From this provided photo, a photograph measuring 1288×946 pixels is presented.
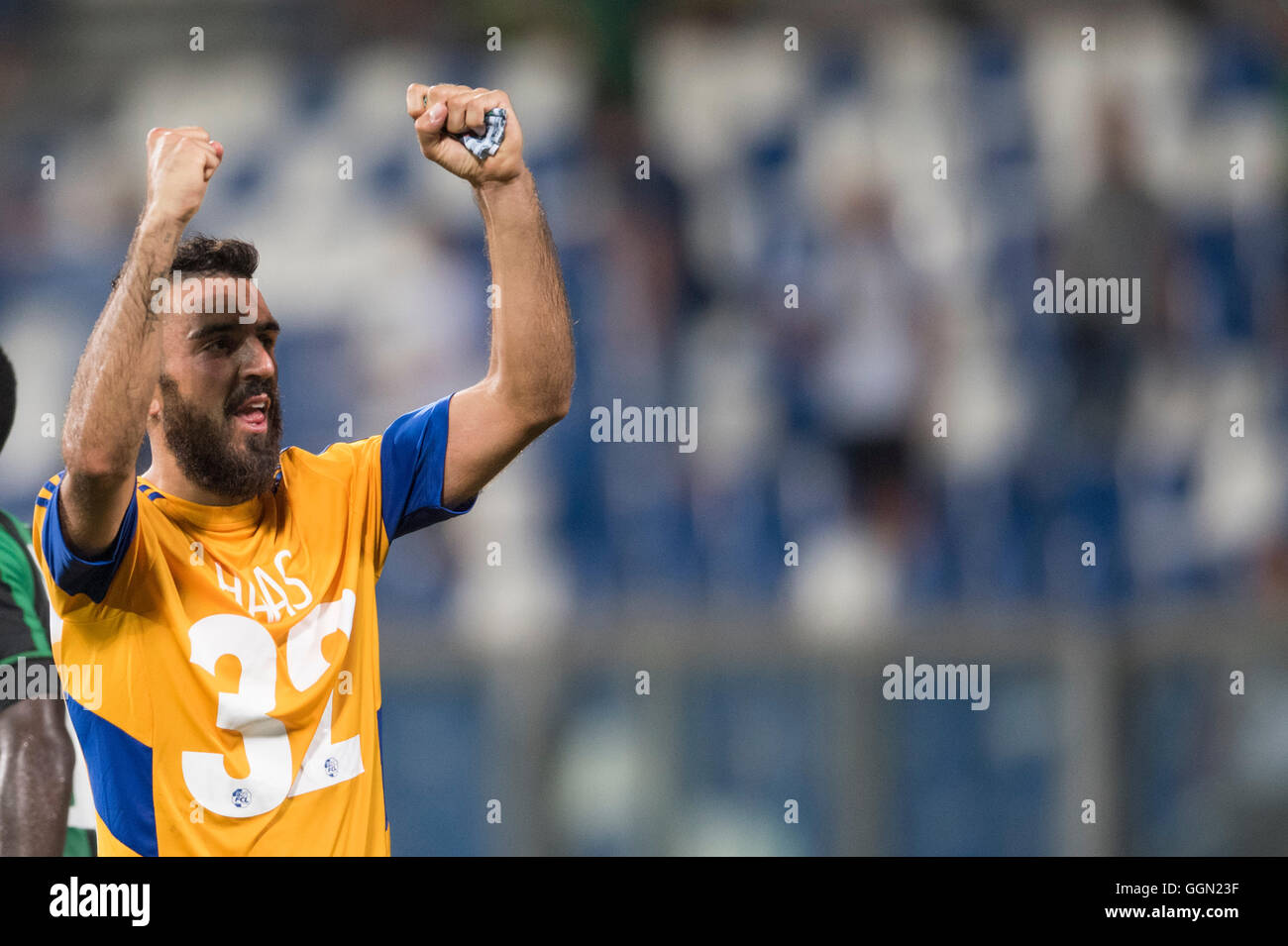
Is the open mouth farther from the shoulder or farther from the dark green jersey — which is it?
the dark green jersey

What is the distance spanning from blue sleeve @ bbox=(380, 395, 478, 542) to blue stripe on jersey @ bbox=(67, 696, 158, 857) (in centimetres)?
57

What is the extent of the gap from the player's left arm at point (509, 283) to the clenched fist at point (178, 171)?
0.36 metres

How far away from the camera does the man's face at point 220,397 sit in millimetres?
2287

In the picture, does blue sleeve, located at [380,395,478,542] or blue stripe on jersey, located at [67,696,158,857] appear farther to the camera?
blue sleeve, located at [380,395,478,542]

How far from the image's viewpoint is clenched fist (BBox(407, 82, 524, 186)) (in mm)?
2273

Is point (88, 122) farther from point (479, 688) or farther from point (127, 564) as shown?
point (127, 564)

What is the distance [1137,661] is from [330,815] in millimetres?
3425

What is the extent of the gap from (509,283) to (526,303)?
0.15 feet

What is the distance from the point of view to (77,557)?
6.66ft

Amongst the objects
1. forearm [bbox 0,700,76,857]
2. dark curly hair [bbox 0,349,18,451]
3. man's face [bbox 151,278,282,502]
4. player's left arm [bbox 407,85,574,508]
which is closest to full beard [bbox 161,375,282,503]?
man's face [bbox 151,278,282,502]
